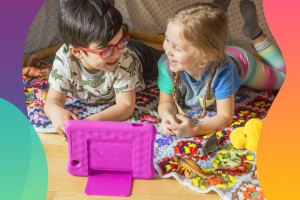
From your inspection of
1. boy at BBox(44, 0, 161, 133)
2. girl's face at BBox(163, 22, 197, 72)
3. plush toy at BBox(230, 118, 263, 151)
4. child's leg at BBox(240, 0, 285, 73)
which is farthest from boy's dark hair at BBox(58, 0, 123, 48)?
child's leg at BBox(240, 0, 285, 73)

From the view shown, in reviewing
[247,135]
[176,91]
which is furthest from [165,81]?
[247,135]

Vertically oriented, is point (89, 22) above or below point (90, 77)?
above

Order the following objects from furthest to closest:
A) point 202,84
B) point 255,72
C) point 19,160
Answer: point 255,72
point 202,84
point 19,160

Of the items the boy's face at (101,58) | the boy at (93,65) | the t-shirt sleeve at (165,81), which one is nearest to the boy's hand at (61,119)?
the boy at (93,65)

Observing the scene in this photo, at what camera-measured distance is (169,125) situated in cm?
113

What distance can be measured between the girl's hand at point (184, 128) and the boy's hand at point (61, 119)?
26 centimetres

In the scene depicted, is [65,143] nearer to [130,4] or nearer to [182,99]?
[182,99]

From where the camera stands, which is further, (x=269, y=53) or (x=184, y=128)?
(x=269, y=53)

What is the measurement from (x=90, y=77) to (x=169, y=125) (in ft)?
0.80

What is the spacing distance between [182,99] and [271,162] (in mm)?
439

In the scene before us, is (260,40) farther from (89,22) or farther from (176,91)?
(89,22)

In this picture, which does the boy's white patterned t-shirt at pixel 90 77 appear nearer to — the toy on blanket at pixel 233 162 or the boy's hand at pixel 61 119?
the boy's hand at pixel 61 119

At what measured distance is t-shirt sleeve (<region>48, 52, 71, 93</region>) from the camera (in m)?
1.18

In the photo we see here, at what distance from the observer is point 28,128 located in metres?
0.97
